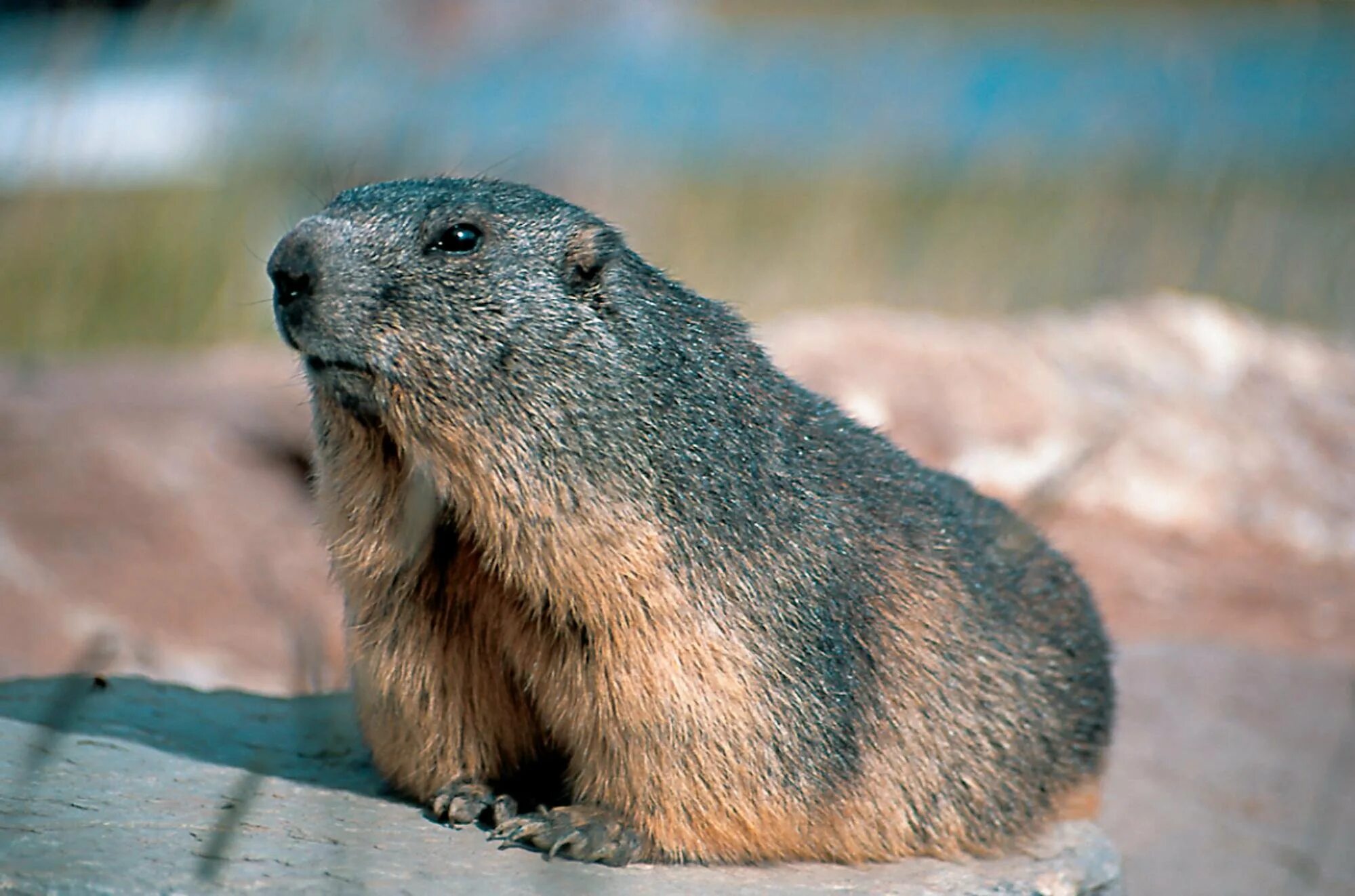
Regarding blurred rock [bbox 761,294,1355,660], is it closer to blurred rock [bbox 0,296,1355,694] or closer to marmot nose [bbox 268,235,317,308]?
blurred rock [bbox 0,296,1355,694]

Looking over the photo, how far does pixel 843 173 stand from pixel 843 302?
1165 millimetres

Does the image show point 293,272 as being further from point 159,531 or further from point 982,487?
point 982,487

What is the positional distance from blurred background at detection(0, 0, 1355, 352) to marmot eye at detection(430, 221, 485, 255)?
6216 millimetres

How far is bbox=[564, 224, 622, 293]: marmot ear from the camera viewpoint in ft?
11.9

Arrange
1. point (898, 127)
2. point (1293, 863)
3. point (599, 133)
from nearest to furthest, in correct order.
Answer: point (1293, 863)
point (599, 133)
point (898, 127)

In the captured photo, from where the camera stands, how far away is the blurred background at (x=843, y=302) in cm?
674

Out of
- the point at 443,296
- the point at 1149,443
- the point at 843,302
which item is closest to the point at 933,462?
the point at 1149,443

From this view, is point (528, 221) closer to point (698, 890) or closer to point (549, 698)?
point (549, 698)

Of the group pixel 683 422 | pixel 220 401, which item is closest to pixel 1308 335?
pixel 220 401

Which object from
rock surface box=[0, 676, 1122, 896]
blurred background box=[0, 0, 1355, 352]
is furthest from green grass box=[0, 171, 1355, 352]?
rock surface box=[0, 676, 1122, 896]

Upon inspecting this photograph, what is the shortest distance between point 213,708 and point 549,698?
5.66 ft

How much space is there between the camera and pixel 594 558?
3.38 meters

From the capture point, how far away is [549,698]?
3.56m

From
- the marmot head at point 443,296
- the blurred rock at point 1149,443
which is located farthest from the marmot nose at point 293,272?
the blurred rock at point 1149,443
